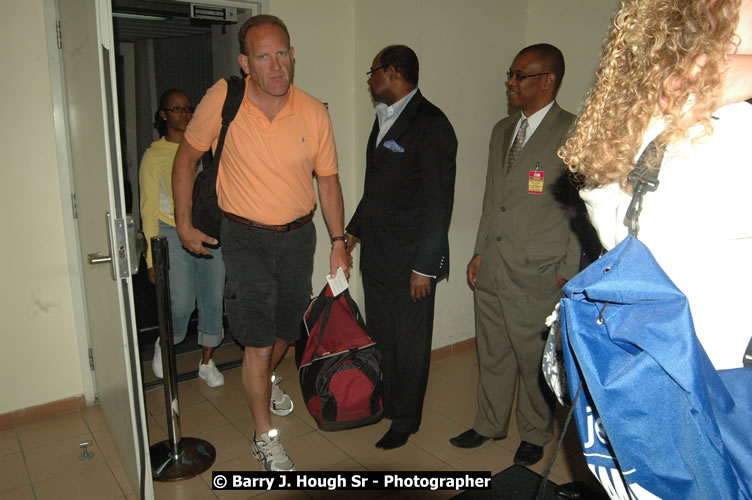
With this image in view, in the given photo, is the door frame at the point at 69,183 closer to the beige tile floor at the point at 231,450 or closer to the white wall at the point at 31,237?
the white wall at the point at 31,237

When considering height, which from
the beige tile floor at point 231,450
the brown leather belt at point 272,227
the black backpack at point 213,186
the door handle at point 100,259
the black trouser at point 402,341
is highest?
the black backpack at point 213,186

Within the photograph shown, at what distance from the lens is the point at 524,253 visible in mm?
2359

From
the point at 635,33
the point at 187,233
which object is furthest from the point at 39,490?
the point at 635,33

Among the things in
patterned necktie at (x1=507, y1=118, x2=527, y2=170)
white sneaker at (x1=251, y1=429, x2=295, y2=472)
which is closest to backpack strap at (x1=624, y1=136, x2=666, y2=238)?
patterned necktie at (x1=507, y1=118, x2=527, y2=170)

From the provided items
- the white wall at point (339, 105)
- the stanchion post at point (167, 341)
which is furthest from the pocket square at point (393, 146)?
the stanchion post at point (167, 341)

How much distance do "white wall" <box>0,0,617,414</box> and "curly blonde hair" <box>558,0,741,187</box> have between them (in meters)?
2.31

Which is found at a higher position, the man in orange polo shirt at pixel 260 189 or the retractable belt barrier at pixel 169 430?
the man in orange polo shirt at pixel 260 189

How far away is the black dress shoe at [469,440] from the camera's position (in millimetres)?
2602

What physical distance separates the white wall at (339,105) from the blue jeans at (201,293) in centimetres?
55

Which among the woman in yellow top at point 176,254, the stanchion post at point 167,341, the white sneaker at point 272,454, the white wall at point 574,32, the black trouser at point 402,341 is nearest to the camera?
the stanchion post at point 167,341

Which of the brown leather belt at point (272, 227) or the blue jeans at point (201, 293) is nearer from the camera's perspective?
the brown leather belt at point (272, 227)

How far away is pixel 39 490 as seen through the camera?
7.55 ft

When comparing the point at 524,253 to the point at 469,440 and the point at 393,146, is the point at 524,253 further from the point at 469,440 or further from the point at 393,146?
the point at 469,440

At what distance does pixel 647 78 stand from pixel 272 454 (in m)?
2.11
